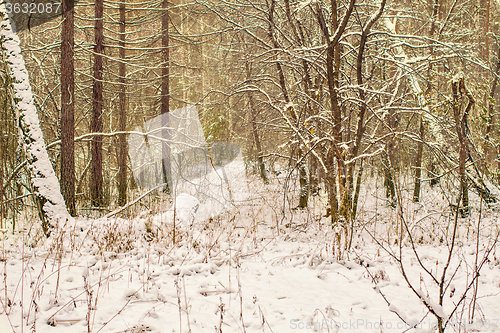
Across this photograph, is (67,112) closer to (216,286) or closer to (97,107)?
(97,107)

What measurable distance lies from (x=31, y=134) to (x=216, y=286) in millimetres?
3678

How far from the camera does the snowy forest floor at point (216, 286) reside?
8.15 feet

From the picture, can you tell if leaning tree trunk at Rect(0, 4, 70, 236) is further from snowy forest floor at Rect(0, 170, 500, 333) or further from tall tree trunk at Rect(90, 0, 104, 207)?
tall tree trunk at Rect(90, 0, 104, 207)

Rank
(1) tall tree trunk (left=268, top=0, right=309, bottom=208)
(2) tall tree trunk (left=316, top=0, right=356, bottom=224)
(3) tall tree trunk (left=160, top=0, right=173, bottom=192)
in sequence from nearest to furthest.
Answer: (2) tall tree trunk (left=316, top=0, right=356, bottom=224) → (1) tall tree trunk (left=268, top=0, right=309, bottom=208) → (3) tall tree trunk (left=160, top=0, right=173, bottom=192)

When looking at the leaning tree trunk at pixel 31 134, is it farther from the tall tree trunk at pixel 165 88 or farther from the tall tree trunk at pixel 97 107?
the tall tree trunk at pixel 165 88

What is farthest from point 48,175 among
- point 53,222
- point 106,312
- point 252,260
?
point 252,260

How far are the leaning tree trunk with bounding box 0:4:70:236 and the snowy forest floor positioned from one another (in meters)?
0.43

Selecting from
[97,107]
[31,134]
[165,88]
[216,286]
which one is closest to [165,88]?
[165,88]

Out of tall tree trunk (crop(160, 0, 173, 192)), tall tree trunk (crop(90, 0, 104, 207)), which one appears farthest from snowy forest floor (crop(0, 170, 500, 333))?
tall tree trunk (crop(160, 0, 173, 192))

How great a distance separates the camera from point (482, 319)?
8.50 ft

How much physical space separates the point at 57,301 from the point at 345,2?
599 cm

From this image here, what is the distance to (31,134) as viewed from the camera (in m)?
4.61

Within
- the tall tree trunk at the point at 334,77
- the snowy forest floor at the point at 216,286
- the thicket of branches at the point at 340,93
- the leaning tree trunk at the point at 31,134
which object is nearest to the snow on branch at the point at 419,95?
the thicket of branches at the point at 340,93

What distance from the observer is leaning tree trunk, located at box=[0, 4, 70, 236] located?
4.52m
